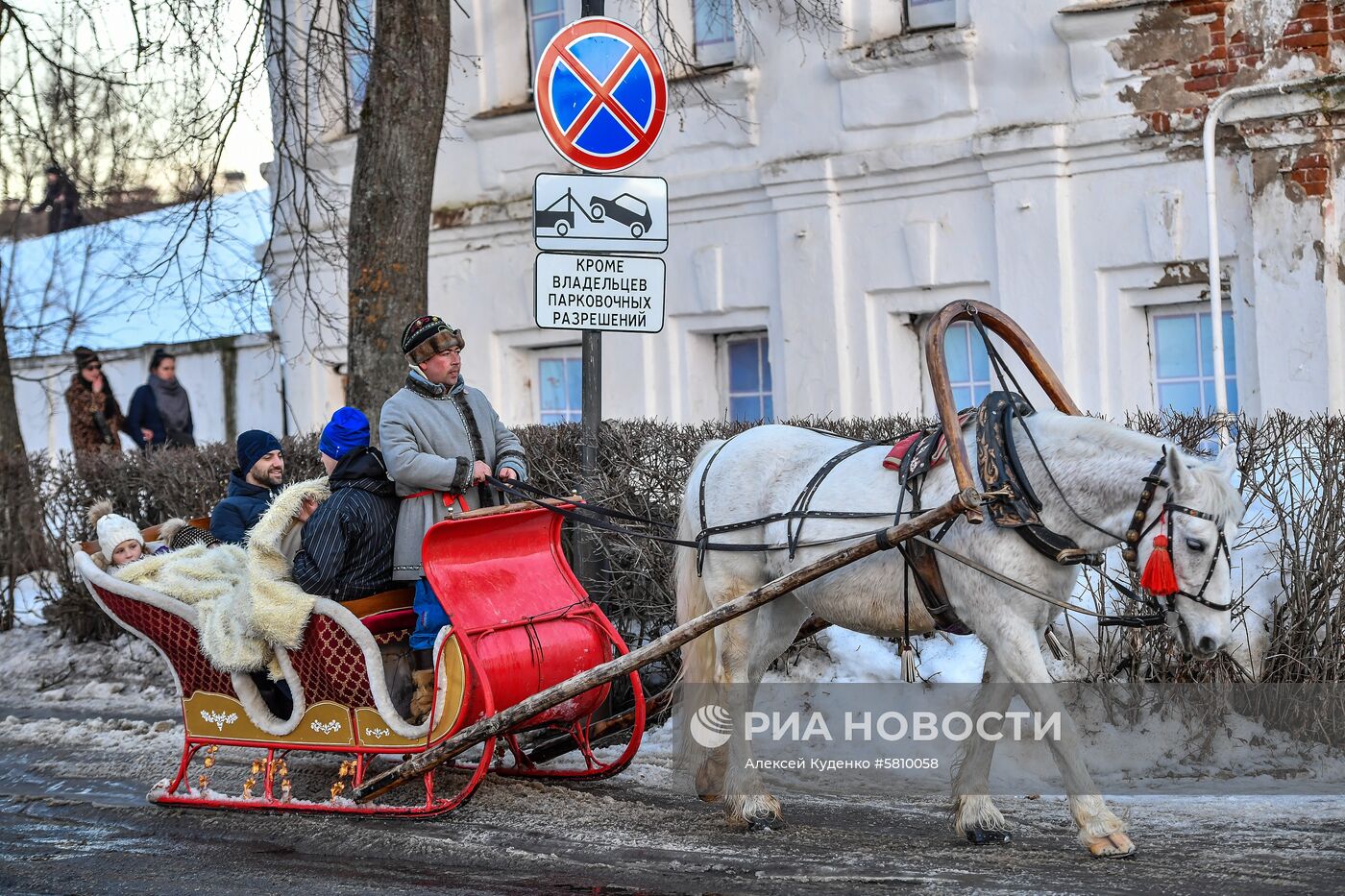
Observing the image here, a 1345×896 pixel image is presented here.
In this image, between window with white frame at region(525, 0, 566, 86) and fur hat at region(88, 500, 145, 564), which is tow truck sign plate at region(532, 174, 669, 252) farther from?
window with white frame at region(525, 0, 566, 86)

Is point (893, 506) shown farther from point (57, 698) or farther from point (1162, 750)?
point (57, 698)

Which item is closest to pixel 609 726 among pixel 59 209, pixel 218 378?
pixel 218 378

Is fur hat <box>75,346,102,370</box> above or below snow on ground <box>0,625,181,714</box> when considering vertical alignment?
above

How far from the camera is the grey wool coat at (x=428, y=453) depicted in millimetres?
6746

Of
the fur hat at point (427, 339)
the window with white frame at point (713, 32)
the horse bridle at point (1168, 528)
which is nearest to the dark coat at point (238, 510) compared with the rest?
the fur hat at point (427, 339)

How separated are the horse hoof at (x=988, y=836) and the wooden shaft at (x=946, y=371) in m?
1.22

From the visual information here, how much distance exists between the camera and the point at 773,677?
27.7 ft

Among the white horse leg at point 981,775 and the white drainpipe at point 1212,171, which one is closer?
the white horse leg at point 981,775

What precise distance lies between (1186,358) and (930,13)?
3.34 meters

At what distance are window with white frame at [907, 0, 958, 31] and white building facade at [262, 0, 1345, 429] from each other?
0.6 inches

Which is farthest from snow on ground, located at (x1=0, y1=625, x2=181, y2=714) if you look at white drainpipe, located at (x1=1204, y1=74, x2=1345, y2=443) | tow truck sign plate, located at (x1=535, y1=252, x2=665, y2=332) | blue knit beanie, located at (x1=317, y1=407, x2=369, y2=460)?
white drainpipe, located at (x1=1204, y1=74, x2=1345, y2=443)

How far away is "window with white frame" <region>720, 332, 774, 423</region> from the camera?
44.8 feet

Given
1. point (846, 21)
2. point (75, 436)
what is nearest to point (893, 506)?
point (846, 21)

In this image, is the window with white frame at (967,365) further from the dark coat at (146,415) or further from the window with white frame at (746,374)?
the dark coat at (146,415)
